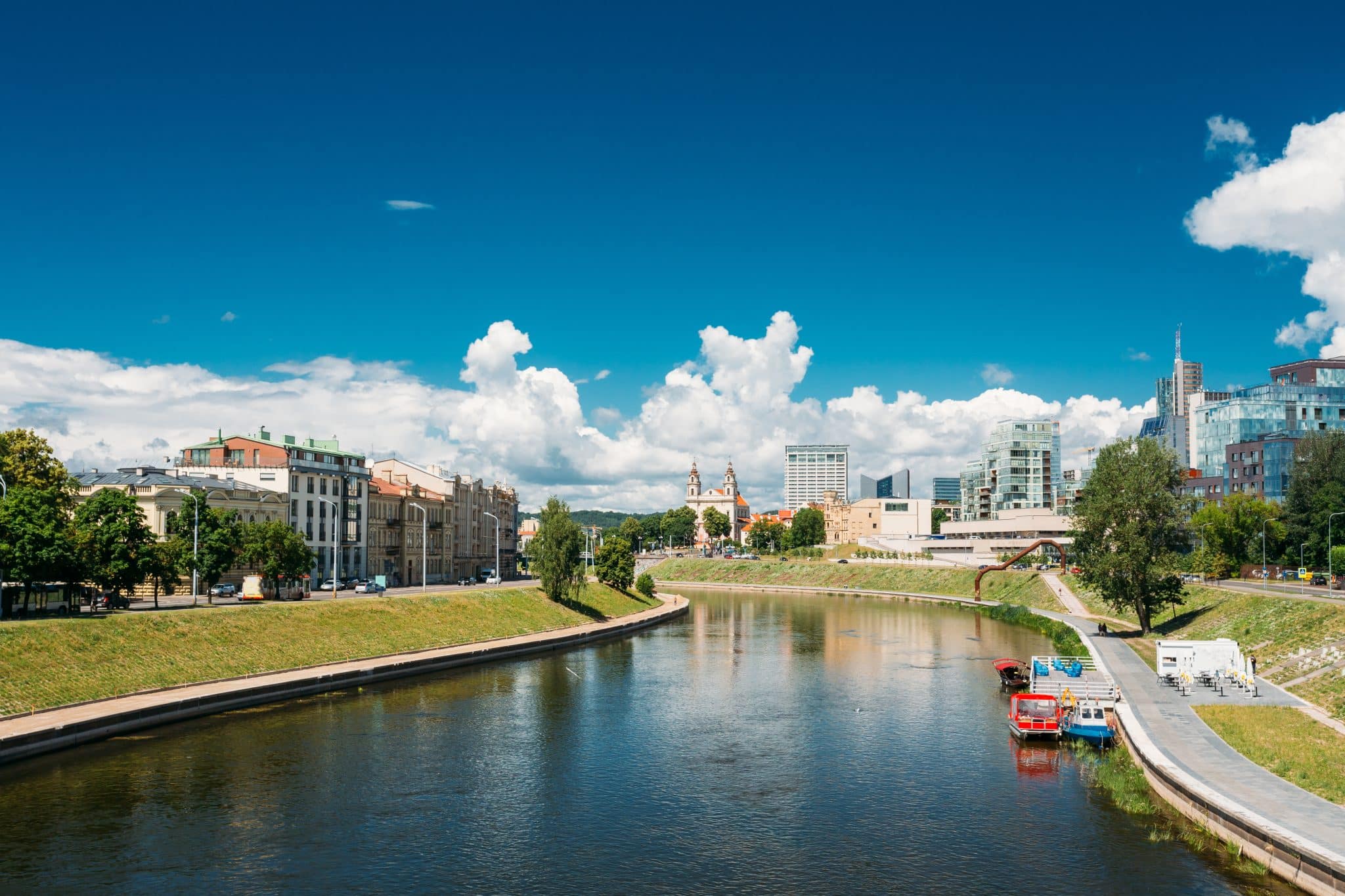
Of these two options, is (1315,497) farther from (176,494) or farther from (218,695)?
(176,494)

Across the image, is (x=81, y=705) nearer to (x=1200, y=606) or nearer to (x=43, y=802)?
(x=43, y=802)

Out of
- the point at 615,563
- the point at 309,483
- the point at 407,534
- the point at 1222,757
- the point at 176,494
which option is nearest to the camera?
the point at 1222,757

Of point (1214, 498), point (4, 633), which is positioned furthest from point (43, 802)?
point (1214, 498)

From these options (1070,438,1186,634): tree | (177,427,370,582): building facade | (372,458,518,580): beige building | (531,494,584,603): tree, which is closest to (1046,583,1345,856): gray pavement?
(1070,438,1186,634): tree

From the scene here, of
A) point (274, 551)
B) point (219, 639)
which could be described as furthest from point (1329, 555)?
point (219, 639)

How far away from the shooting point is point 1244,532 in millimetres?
120188

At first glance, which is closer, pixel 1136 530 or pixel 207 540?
pixel 207 540

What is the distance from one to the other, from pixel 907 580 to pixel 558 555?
89962mm

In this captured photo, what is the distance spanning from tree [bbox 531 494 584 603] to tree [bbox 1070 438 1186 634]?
47.7 m

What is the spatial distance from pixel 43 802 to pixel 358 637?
3439 centimetres

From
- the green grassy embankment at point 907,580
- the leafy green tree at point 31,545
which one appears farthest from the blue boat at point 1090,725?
the green grassy embankment at point 907,580

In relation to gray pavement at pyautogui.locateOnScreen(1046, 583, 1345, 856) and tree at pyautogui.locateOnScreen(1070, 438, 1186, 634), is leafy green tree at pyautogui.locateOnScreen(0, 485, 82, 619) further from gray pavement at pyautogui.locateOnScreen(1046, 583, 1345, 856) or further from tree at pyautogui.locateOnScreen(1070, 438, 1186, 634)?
tree at pyautogui.locateOnScreen(1070, 438, 1186, 634)

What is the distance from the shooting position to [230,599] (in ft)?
255

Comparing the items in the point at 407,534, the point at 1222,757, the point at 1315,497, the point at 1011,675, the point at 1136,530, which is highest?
the point at 1315,497
